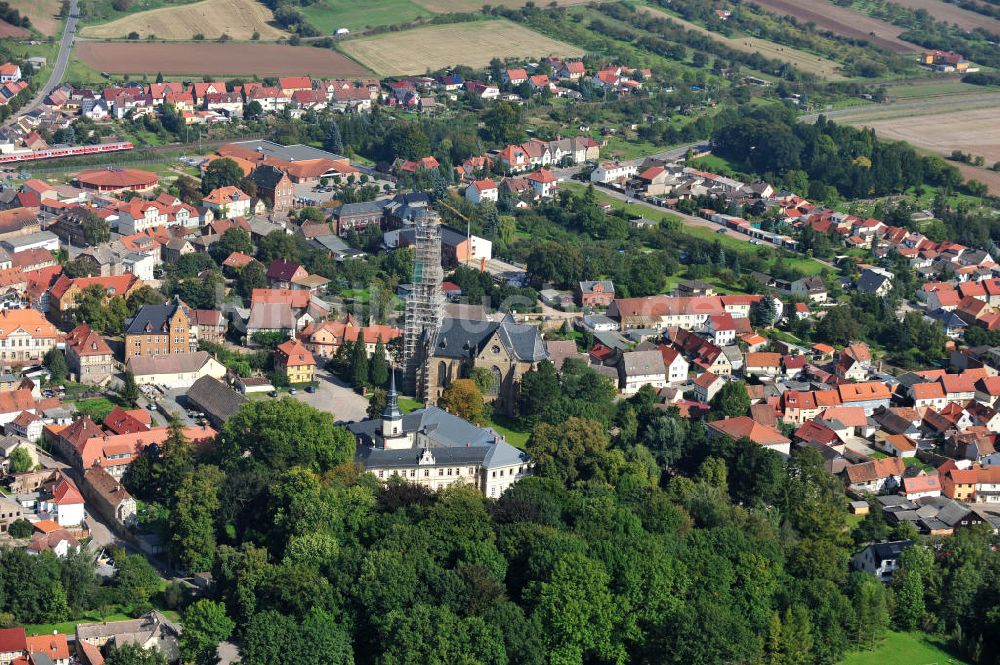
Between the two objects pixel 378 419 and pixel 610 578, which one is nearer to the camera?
pixel 610 578

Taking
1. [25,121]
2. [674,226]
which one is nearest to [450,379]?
[674,226]

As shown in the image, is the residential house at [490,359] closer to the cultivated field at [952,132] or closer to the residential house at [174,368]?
the residential house at [174,368]

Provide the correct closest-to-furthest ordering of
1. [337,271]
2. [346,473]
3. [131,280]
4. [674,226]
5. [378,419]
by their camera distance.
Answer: [346,473], [378,419], [131,280], [337,271], [674,226]

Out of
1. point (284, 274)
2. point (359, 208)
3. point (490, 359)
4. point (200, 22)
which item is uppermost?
point (490, 359)

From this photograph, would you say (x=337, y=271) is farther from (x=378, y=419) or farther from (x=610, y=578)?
(x=610, y=578)

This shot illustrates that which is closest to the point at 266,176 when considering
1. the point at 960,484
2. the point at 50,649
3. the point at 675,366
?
the point at 675,366

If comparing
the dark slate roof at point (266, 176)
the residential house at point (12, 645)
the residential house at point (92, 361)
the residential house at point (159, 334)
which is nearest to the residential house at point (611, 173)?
the dark slate roof at point (266, 176)

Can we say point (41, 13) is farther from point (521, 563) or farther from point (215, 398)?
point (521, 563)

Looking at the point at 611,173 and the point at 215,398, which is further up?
the point at 215,398
